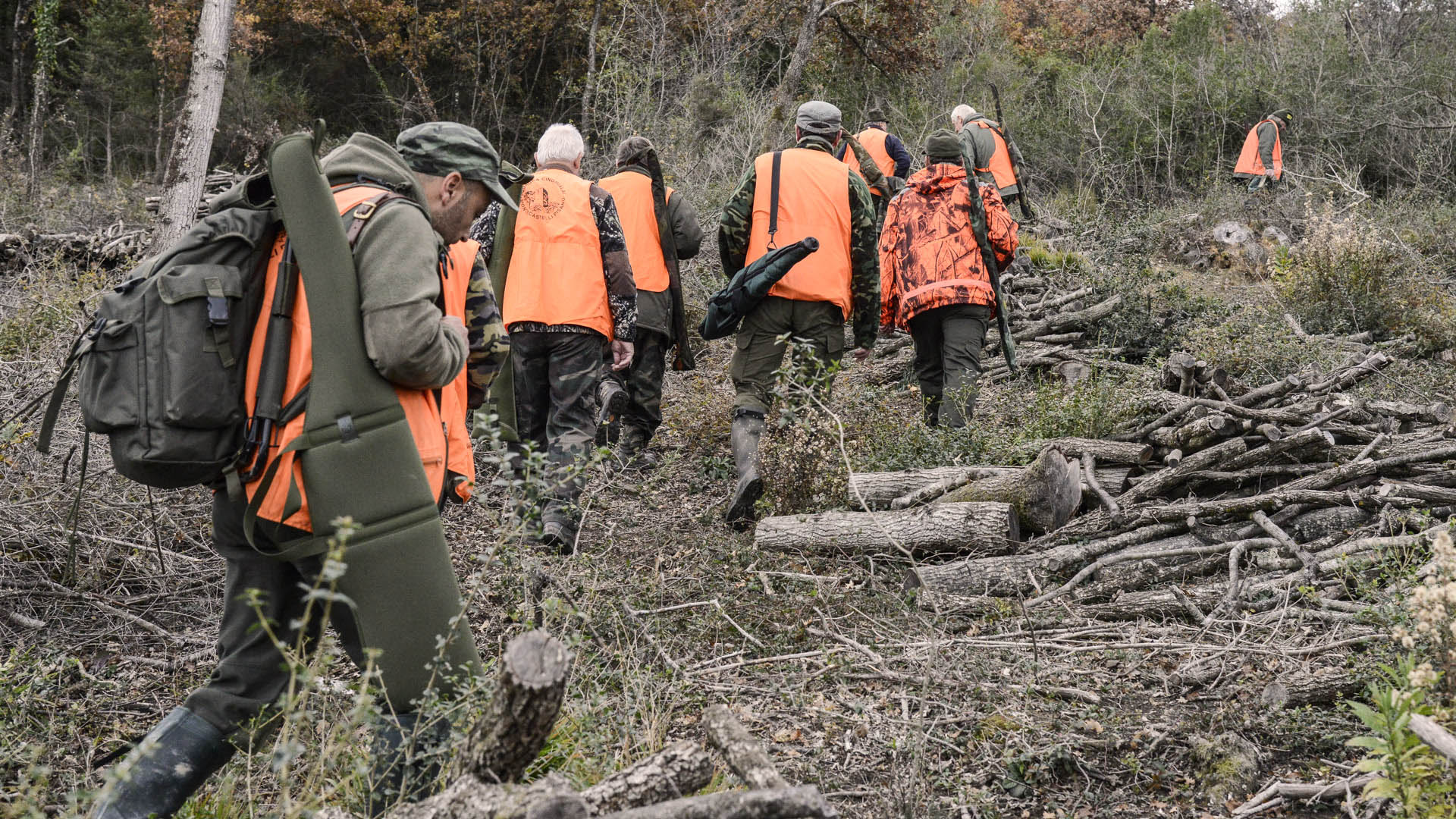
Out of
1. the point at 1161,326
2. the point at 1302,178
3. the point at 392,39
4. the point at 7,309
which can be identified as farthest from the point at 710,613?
the point at 392,39

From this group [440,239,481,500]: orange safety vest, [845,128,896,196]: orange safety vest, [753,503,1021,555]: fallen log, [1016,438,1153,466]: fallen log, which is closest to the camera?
[440,239,481,500]: orange safety vest

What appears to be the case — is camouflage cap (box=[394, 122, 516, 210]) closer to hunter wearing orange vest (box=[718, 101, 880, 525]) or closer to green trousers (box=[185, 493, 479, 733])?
green trousers (box=[185, 493, 479, 733])

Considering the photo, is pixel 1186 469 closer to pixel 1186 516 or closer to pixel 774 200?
pixel 1186 516

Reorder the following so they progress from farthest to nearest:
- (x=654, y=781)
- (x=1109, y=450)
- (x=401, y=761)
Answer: (x=1109, y=450) < (x=401, y=761) < (x=654, y=781)

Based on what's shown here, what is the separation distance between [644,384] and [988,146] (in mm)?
5414

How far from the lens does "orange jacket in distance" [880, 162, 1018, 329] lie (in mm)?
6266

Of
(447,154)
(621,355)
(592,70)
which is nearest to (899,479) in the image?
(621,355)

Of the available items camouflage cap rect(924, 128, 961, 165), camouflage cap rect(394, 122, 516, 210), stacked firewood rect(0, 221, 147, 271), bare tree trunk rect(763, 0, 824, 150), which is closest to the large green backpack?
camouflage cap rect(394, 122, 516, 210)

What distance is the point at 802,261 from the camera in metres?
5.69

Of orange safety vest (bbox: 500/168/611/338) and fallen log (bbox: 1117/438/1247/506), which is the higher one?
orange safety vest (bbox: 500/168/611/338)

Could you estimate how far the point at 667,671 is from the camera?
3908 mm

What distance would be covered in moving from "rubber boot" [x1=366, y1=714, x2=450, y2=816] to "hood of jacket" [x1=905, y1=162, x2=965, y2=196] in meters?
4.72

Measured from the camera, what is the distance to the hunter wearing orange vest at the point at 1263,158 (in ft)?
48.2

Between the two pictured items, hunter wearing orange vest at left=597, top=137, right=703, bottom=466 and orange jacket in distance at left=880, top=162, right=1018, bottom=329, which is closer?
orange jacket in distance at left=880, top=162, right=1018, bottom=329
